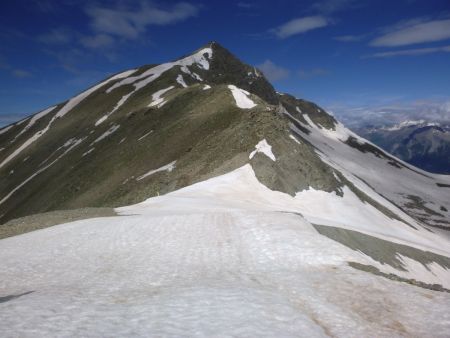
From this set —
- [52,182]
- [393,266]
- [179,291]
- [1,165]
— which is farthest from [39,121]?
[179,291]

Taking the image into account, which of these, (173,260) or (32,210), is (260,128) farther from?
(32,210)

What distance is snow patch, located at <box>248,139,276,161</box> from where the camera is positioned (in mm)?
44912

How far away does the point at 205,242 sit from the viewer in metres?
20.6

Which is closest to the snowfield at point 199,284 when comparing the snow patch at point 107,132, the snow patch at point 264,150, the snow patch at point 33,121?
the snow patch at point 264,150

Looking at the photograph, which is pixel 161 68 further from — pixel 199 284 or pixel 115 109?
pixel 199 284

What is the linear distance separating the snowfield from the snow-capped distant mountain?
2.7 inches

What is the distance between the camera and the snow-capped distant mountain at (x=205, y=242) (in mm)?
11180

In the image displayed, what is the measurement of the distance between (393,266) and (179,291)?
Answer: 2545 centimetres

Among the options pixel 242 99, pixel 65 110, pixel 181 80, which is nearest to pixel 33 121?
pixel 65 110

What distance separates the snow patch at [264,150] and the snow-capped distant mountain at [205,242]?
0.24 m

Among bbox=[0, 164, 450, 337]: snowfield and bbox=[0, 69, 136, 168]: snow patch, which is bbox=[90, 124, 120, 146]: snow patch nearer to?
bbox=[0, 69, 136, 168]: snow patch

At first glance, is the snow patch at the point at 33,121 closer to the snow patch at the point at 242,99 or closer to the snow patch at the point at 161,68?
the snow patch at the point at 161,68

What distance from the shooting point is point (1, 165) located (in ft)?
362

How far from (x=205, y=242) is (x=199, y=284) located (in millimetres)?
6198
